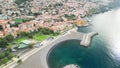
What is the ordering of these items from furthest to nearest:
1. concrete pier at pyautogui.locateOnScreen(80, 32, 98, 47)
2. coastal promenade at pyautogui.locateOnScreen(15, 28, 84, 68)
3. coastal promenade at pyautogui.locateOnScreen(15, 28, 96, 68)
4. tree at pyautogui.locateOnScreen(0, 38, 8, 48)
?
concrete pier at pyautogui.locateOnScreen(80, 32, 98, 47) < tree at pyautogui.locateOnScreen(0, 38, 8, 48) < coastal promenade at pyautogui.locateOnScreen(15, 28, 96, 68) < coastal promenade at pyautogui.locateOnScreen(15, 28, 84, 68)

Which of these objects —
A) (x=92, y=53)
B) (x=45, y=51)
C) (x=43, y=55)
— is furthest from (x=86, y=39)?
(x=43, y=55)

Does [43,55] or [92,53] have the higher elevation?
[43,55]

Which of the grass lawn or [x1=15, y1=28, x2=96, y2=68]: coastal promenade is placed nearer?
[x1=15, y1=28, x2=96, y2=68]: coastal promenade

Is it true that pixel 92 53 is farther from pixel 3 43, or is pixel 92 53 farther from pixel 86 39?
pixel 3 43

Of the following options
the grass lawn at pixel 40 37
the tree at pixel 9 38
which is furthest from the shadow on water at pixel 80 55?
the tree at pixel 9 38

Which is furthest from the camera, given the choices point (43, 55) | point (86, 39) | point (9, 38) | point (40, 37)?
point (40, 37)

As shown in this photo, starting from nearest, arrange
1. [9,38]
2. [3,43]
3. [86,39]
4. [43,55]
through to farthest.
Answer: [43,55] < [3,43] < [9,38] < [86,39]

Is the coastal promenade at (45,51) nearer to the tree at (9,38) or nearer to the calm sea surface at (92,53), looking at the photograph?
the calm sea surface at (92,53)

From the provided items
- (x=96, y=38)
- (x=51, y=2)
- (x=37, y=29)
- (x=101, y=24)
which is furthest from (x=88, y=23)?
(x=51, y=2)

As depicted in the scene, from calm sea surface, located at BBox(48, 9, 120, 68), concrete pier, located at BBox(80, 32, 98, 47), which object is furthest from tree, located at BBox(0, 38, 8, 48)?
concrete pier, located at BBox(80, 32, 98, 47)

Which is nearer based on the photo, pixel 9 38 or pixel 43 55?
pixel 43 55

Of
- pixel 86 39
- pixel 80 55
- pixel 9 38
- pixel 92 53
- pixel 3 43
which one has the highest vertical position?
pixel 3 43

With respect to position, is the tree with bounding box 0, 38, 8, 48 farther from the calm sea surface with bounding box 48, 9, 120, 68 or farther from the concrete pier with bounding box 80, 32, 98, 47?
the concrete pier with bounding box 80, 32, 98, 47
